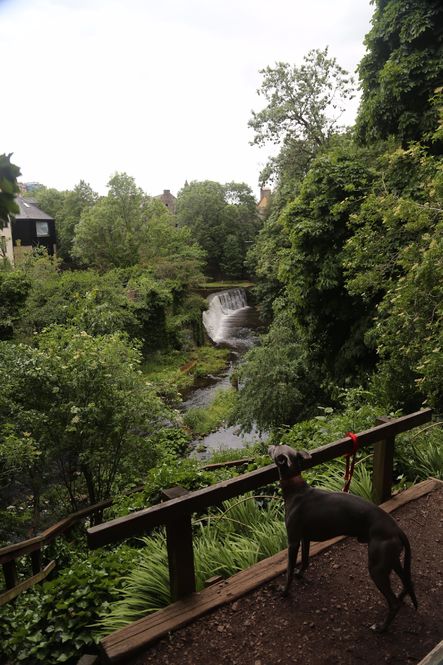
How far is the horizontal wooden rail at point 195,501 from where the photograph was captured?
7.86 ft

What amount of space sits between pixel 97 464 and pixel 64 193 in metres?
38.4

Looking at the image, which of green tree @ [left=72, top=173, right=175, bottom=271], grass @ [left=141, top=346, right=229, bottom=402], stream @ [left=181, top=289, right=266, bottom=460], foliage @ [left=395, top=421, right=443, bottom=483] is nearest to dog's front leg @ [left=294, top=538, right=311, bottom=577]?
foliage @ [left=395, top=421, right=443, bottom=483]

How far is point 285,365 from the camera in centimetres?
1232

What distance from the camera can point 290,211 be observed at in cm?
1118

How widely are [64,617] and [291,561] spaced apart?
1.48 metres

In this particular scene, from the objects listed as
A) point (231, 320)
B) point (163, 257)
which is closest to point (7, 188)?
point (163, 257)

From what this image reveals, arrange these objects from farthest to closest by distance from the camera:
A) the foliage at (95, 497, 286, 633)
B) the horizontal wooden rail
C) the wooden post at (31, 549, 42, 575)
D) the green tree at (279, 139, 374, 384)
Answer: the green tree at (279, 139, 374, 384) → the wooden post at (31, 549, 42, 575) → the foliage at (95, 497, 286, 633) → the horizontal wooden rail

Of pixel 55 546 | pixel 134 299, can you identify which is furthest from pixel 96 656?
pixel 134 299

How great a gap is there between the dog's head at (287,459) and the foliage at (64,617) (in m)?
1.41

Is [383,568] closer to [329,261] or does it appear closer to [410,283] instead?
[410,283]

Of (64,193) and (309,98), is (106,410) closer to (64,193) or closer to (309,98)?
(309,98)

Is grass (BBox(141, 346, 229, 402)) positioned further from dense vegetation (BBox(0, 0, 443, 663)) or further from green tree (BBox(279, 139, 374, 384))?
green tree (BBox(279, 139, 374, 384))

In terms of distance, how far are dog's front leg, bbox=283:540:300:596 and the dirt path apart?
0.33ft

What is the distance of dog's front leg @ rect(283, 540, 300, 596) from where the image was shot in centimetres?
269
